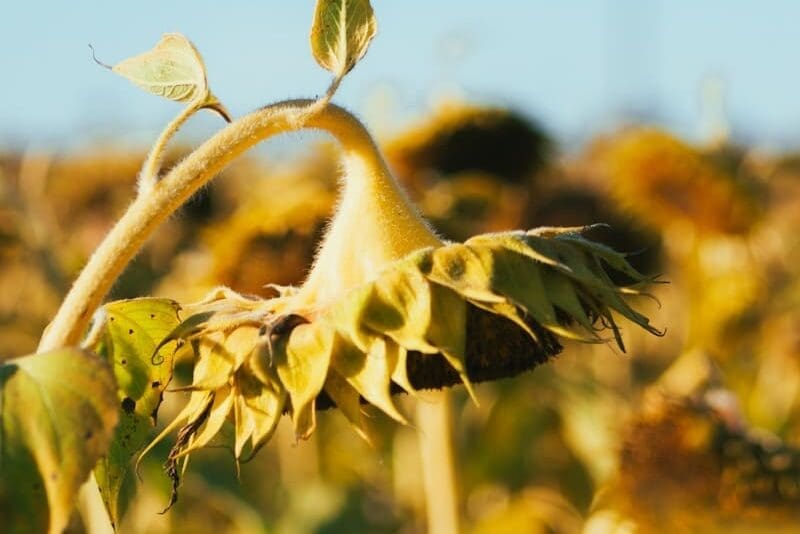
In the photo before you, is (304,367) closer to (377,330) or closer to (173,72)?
(377,330)

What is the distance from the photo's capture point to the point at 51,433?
0.94 metres

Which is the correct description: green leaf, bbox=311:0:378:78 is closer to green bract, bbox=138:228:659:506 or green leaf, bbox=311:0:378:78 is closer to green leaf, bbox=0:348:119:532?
Result: green bract, bbox=138:228:659:506

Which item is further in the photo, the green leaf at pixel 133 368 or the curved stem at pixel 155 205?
the green leaf at pixel 133 368

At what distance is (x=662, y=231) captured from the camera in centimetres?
480

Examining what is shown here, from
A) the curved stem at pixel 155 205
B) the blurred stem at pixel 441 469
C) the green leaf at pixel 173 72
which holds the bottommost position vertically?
the blurred stem at pixel 441 469

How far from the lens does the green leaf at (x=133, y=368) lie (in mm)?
1176

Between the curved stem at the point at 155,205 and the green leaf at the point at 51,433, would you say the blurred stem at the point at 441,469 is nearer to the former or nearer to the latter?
the curved stem at the point at 155,205

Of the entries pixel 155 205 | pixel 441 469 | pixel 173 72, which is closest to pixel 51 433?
pixel 155 205

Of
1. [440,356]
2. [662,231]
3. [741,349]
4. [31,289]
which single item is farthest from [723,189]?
[440,356]

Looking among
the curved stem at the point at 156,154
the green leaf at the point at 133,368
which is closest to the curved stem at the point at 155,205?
the curved stem at the point at 156,154

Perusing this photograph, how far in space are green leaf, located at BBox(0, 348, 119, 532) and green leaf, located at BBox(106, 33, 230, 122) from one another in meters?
0.26

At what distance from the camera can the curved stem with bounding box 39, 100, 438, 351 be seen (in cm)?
101

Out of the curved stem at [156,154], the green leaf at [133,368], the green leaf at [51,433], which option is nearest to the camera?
the green leaf at [51,433]

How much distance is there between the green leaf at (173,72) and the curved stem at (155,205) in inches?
2.3
